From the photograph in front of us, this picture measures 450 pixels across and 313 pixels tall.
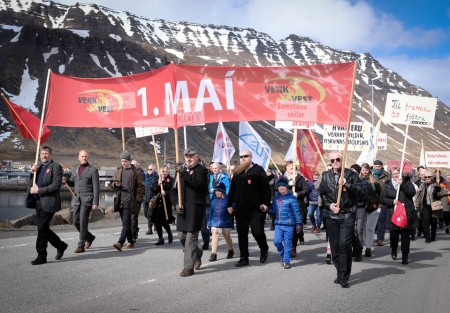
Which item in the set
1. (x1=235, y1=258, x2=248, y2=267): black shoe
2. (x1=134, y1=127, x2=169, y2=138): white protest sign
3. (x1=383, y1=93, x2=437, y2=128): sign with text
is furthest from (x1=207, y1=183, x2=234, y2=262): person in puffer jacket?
(x1=383, y1=93, x2=437, y2=128): sign with text

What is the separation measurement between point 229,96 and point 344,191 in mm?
3232

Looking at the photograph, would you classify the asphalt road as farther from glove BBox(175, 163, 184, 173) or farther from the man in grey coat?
glove BBox(175, 163, 184, 173)

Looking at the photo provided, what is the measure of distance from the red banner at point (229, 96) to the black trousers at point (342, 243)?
7.27ft

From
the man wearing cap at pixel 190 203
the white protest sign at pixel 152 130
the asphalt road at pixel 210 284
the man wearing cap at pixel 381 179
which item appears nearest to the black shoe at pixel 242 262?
the asphalt road at pixel 210 284

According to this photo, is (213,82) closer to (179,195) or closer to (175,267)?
(179,195)

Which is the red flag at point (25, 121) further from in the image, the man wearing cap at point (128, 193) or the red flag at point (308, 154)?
the red flag at point (308, 154)

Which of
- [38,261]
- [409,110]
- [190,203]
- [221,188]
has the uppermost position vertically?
[409,110]

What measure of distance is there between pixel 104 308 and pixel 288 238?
4.03 m

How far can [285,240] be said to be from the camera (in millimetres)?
9383

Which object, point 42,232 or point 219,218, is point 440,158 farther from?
point 42,232

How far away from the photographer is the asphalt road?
6.46 m

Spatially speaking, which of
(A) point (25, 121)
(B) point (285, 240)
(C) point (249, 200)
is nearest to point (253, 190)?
(C) point (249, 200)

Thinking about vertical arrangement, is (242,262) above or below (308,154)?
below

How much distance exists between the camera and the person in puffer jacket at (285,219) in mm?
9383
